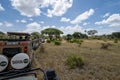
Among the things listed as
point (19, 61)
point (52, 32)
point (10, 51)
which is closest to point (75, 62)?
point (10, 51)

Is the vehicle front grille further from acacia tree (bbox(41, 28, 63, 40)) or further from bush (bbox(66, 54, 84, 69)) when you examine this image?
acacia tree (bbox(41, 28, 63, 40))

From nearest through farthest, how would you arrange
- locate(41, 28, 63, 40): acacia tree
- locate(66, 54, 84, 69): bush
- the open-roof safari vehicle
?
the open-roof safari vehicle → locate(66, 54, 84, 69): bush → locate(41, 28, 63, 40): acacia tree

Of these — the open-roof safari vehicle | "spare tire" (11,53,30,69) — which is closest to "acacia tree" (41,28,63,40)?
the open-roof safari vehicle

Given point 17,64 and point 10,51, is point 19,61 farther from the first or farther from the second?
point 10,51

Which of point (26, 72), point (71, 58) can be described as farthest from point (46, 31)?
point (26, 72)

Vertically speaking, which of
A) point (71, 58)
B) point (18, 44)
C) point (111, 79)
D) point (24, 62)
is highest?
point (18, 44)

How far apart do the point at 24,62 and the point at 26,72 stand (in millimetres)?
2211

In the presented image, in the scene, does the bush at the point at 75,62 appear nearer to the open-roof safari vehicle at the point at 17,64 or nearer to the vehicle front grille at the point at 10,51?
the open-roof safari vehicle at the point at 17,64

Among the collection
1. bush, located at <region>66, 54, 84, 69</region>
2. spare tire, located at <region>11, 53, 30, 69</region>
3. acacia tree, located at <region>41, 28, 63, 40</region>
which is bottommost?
bush, located at <region>66, 54, 84, 69</region>

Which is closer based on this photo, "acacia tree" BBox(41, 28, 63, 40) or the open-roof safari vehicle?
the open-roof safari vehicle

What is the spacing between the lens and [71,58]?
Result: 8594 mm

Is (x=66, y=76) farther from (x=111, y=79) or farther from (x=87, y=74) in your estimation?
(x=111, y=79)

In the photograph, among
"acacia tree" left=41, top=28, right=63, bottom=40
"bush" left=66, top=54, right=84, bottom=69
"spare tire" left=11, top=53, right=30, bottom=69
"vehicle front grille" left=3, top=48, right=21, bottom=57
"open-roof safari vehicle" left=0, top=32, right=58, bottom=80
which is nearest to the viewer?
"open-roof safari vehicle" left=0, top=32, right=58, bottom=80

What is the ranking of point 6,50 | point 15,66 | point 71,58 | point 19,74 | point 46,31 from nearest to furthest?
point 19,74 → point 15,66 → point 6,50 → point 71,58 → point 46,31
